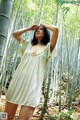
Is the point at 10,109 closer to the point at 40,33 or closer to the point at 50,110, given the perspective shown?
the point at 40,33

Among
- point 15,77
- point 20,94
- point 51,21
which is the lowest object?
point 20,94

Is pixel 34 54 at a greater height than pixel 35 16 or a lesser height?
lesser

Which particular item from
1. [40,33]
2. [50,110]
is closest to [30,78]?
[40,33]

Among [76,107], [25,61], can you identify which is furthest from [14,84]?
[76,107]

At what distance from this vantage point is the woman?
83.2 inches

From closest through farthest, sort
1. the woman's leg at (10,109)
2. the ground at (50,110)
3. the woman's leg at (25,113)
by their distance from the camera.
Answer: the woman's leg at (25,113) → the woman's leg at (10,109) → the ground at (50,110)

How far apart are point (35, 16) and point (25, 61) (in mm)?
6285

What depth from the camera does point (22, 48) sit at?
8.43 feet

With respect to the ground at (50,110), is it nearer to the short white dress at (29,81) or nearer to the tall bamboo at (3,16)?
the short white dress at (29,81)

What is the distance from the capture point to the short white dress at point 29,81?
2.13m

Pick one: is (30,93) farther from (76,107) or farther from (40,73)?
(76,107)

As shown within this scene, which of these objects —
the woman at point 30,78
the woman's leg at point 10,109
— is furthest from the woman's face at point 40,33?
the woman's leg at point 10,109

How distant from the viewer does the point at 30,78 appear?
219 centimetres

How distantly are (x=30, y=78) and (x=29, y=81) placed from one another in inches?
1.2
